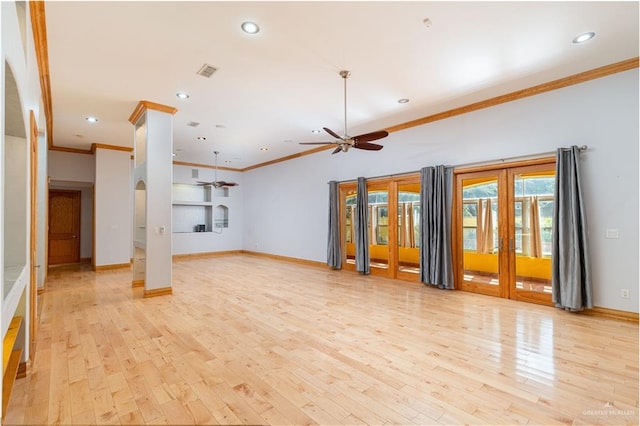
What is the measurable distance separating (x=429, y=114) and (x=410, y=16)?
3.12 metres

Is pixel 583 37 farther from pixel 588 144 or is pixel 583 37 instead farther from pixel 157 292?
pixel 157 292

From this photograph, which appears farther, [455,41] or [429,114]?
[429,114]

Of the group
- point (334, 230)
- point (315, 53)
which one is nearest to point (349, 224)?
point (334, 230)

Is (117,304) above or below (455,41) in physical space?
below

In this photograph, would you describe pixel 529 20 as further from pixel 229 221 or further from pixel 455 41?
pixel 229 221

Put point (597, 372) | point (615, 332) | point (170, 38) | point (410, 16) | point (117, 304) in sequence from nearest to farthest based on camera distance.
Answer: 1. point (597, 372)
2. point (410, 16)
3. point (170, 38)
4. point (615, 332)
5. point (117, 304)

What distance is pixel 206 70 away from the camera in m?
4.04

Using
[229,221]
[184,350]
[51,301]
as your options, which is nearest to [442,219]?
[184,350]

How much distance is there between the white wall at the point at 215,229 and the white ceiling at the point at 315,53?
4.79 metres

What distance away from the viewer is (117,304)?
4773mm

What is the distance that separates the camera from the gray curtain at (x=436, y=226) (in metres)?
5.55

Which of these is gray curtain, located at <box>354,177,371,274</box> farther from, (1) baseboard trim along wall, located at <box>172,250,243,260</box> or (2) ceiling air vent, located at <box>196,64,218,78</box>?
(1) baseboard trim along wall, located at <box>172,250,243,260</box>

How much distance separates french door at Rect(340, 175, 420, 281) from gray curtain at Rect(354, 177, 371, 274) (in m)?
0.13

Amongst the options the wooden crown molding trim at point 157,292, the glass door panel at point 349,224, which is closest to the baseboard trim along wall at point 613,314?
the glass door panel at point 349,224
